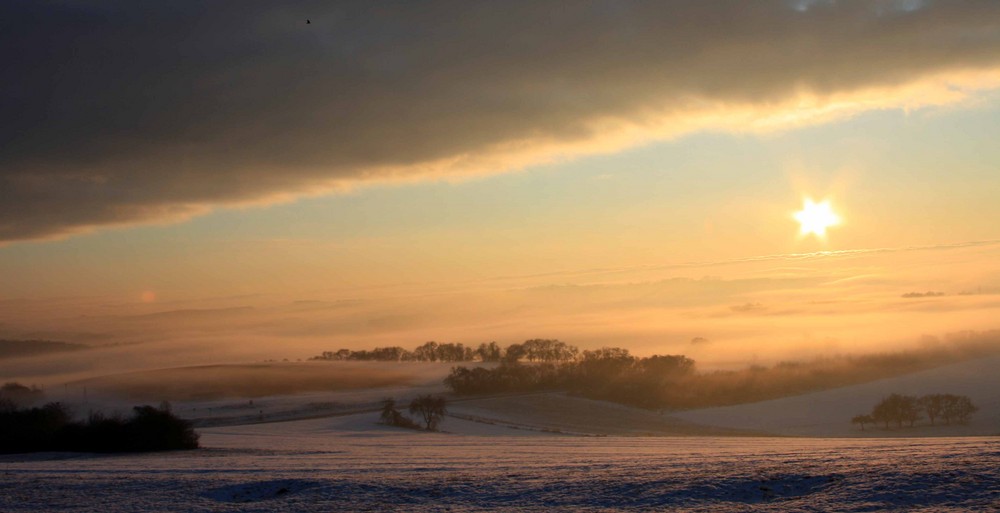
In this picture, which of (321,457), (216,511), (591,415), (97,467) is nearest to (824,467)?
(216,511)

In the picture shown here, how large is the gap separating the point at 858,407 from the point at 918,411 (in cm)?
1431

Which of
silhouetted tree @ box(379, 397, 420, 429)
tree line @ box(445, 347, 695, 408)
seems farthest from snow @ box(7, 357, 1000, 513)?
tree line @ box(445, 347, 695, 408)

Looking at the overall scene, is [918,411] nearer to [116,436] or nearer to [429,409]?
[429,409]

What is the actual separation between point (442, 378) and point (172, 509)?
337 feet

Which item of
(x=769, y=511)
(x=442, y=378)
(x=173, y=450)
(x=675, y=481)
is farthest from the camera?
(x=442, y=378)

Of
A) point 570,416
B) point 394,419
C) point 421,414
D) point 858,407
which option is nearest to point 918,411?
point 858,407

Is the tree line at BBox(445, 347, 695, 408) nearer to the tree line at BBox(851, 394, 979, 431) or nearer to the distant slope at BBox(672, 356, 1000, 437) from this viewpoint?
the distant slope at BBox(672, 356, 1000, 437)

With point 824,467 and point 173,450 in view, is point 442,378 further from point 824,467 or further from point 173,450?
point 824,467

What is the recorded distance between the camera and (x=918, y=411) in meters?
77.1

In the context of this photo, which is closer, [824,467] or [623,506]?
[623,506]

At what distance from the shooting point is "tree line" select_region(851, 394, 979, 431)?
73.9 metres

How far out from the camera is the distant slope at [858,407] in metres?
72.4

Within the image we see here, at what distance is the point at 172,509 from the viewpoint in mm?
15445

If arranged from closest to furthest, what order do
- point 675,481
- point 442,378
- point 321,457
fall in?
point 675,481, point 321,457, point 442,378
